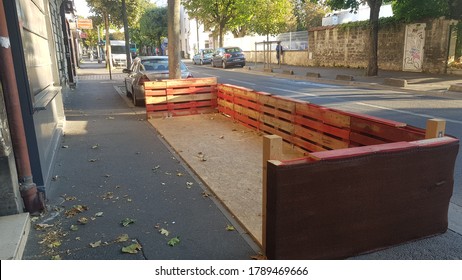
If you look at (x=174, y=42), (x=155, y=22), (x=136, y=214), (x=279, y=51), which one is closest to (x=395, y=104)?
(x=174, y=42)

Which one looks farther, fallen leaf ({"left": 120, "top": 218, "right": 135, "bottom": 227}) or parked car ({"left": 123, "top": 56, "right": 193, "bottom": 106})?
parked car ({"left": 123, "top": 56, "right": 193, "bottom": 106})

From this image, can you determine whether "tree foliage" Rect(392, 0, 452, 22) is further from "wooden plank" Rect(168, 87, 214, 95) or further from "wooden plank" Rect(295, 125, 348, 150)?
"wooden plank" Rect(295, 125, 348, 150)

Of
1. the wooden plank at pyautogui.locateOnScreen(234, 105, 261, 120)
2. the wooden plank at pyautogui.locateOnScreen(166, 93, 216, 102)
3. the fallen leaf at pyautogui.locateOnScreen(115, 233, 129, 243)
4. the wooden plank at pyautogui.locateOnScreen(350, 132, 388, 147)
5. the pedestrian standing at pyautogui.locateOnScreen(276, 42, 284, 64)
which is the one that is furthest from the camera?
the pedestrian standing at pyautogui.locateOnScreen(276, 42, 284, 64)

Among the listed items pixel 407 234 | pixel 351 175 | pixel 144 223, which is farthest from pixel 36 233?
pixel 407 234

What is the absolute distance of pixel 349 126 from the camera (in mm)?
5457

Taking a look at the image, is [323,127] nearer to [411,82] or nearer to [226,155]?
[226,155]

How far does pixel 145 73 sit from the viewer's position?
12.3 meters

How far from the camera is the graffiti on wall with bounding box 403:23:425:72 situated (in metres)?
20.0

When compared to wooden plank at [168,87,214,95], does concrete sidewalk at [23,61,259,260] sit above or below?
below

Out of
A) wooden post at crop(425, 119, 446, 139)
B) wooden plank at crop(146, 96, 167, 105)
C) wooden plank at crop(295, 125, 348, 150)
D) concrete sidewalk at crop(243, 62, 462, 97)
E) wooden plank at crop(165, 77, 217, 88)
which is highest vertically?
wooden post at crop(425, 119, 446, 139)

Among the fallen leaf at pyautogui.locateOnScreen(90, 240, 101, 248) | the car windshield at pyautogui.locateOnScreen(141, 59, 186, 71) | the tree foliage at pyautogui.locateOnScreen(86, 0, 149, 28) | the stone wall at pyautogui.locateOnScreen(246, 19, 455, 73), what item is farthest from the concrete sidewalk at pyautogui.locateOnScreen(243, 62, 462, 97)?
the tree foliage at pyautogui.locateOnScreen(86, 0, 149, 28)

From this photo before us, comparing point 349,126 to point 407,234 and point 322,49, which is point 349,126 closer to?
point 407,234

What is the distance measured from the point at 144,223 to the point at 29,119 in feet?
6.01

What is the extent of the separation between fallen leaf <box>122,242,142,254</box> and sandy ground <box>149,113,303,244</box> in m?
1.07
